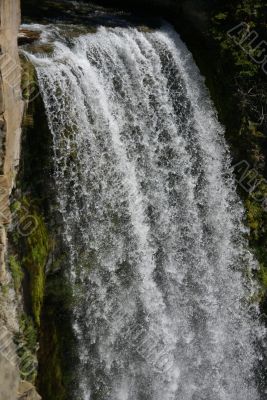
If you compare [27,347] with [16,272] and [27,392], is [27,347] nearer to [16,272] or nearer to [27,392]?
[27,392]

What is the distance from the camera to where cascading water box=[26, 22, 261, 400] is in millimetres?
6043

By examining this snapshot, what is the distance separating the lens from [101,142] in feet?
20.4

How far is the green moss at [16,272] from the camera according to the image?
4.81 metres

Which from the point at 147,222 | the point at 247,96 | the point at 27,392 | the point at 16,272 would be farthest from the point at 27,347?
the point at 247,96

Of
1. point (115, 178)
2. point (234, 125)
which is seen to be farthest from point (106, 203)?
point (234, 125)

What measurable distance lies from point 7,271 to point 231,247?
3.98m

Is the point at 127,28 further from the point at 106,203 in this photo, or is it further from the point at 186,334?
the point at 186,334

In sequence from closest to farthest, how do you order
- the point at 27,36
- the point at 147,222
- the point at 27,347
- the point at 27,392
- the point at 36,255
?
the point at 27,392
the point at 27,347
the point at 36,255
the point at 27,36
the point at 147,222

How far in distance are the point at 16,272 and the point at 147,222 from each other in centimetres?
231

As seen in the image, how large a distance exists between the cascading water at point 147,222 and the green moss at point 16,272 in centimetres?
103

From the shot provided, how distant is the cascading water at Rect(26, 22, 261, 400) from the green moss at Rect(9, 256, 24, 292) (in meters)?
1.03

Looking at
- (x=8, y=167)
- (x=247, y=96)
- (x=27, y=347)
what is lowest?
(x=27, y=347)

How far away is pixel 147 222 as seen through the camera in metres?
6.80

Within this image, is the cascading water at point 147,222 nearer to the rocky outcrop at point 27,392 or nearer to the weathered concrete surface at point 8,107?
the weathered concrete surface at point 8,107
